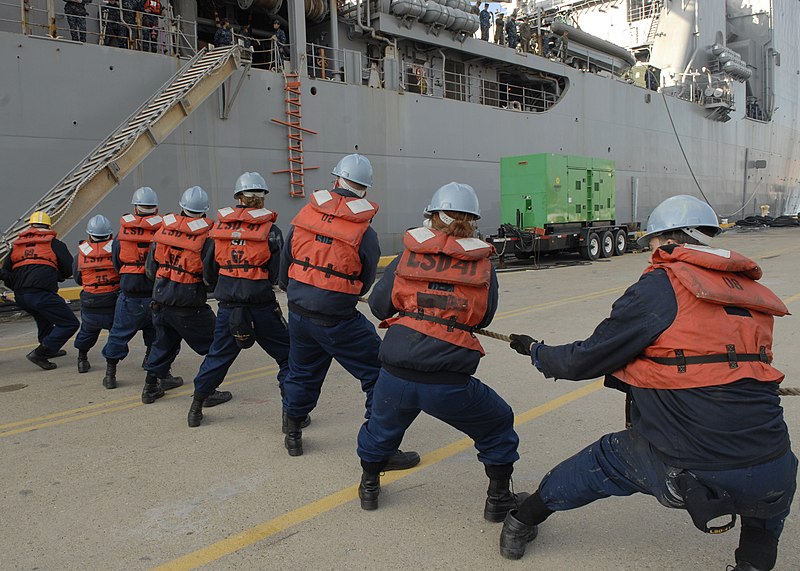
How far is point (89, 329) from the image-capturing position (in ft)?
20.8

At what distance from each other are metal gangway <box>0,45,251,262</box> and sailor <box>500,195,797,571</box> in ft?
25.1

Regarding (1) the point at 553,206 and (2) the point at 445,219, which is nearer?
(2) the point at 445,219

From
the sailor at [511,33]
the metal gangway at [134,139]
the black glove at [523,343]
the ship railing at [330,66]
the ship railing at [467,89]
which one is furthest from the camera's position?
the sailor at [511,33]

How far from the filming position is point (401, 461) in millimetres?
3740

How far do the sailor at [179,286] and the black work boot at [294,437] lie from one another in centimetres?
151

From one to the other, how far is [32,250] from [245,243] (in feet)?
11.5

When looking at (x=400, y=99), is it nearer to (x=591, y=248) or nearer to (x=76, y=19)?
(x=591, y=248)

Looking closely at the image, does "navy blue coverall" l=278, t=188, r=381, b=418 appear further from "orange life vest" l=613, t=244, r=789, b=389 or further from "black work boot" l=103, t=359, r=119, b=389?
"black work boot" l=103, t=359, r=119, b=389

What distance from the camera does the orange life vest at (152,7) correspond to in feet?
38.1

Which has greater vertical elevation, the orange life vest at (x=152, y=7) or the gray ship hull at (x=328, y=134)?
the orange life vest at (x=152, y=7)

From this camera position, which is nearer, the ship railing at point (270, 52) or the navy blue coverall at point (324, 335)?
the navy blue coverall at point (324, 335)

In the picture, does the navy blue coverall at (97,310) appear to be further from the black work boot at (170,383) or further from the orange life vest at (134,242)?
the black work boot at (170,383)

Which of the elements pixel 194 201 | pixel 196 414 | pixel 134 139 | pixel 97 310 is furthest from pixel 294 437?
pixel 134 139

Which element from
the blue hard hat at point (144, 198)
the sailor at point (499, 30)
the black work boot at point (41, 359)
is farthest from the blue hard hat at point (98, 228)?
the sailor at point (499, 30)
